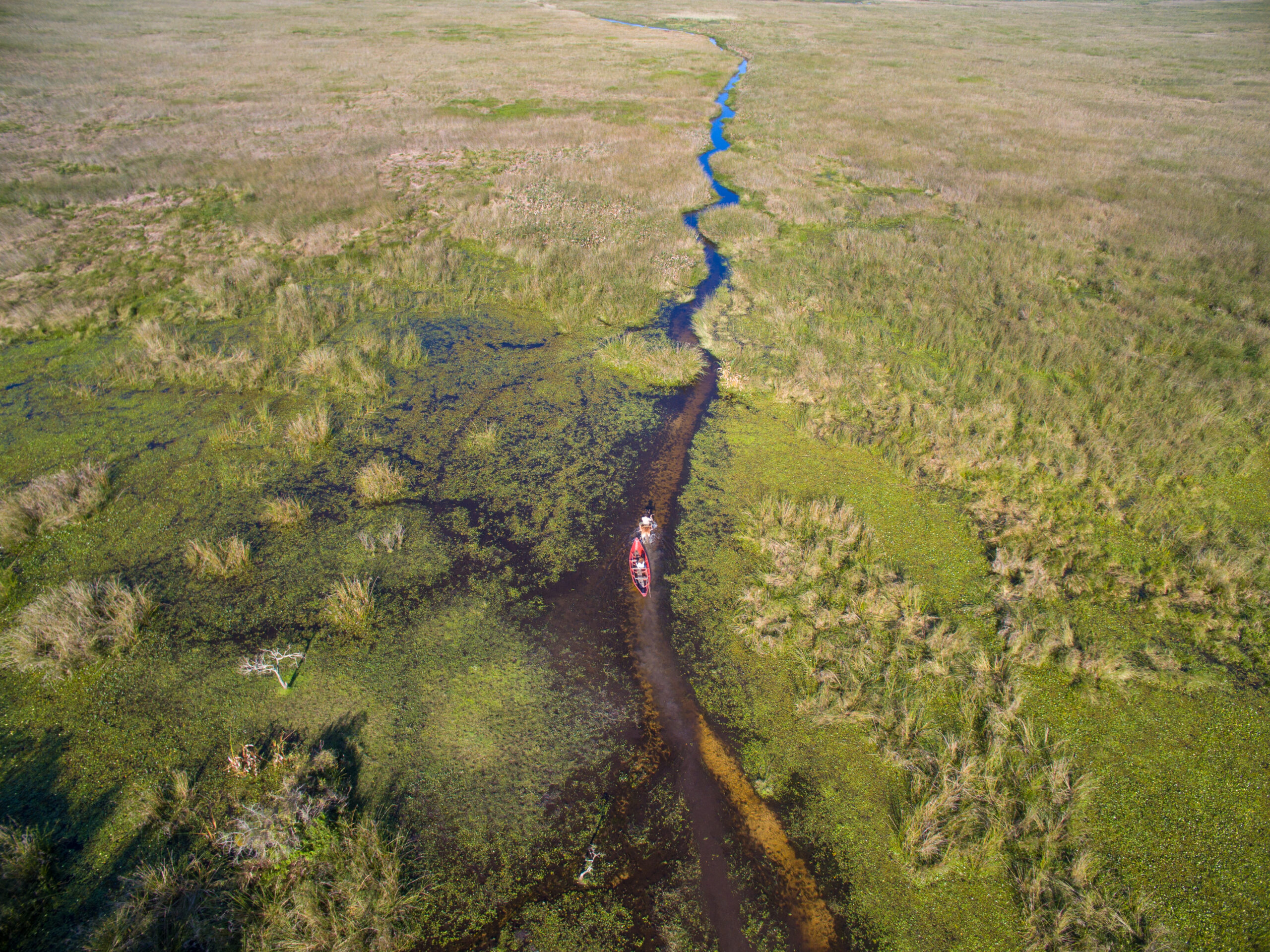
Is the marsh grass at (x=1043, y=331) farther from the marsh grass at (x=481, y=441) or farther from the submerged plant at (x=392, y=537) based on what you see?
the submerged plant at (x=392, y=537)

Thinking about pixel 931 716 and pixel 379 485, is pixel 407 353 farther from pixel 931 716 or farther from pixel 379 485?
pixel 931 716

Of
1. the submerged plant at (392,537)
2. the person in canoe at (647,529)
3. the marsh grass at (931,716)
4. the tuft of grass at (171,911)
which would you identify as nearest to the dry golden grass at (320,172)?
the submerged plant at (392,537)

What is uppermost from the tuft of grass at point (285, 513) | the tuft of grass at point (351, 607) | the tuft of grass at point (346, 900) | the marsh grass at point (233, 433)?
the marsh grass at point (233, 433)

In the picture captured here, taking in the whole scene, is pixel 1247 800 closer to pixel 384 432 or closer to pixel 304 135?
pixel 384 432

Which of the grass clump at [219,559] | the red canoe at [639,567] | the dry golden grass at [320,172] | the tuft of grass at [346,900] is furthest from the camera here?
the dry golden grass at [320,172]

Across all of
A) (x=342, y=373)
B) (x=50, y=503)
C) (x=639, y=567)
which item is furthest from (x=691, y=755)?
(x=342, y=373)

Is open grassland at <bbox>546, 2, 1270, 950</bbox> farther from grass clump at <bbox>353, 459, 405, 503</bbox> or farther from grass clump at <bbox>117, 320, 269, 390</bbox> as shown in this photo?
grass clump at <bbox>117, 320, 269, 390</bbox>

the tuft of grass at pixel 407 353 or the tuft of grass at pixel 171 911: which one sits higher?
the tuft of grass at pixel 407 353
